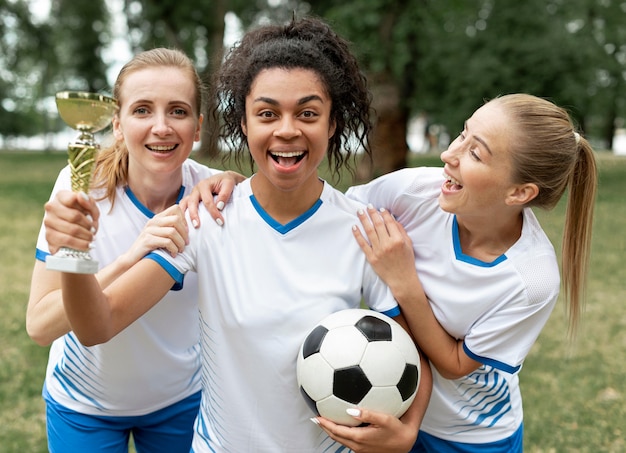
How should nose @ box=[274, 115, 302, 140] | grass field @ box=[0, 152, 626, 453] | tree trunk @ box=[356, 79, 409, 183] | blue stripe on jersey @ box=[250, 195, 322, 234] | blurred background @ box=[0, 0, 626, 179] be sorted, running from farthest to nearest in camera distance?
blurred background @ box=[0, 0, 626, 179]
tree trunk @ box=[356, 79, 409, 183]
grass field @ box=[0, 152, 626, 453]
blue stripe on jersey @ box=[250, 195, 322, 234]
nose @ box=[274, 115, 302, 140]

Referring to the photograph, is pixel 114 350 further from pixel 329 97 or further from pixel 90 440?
pixel 329 97

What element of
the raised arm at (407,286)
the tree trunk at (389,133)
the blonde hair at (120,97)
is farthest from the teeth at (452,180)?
the tree trunk at (389,133)

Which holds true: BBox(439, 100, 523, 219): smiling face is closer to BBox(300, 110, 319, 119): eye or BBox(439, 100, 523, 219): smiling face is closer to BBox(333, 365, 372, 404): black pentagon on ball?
BBox(300, 110, 319, 119): eye

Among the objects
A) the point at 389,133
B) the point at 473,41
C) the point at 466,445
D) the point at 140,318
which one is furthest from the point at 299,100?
the point at 473,41

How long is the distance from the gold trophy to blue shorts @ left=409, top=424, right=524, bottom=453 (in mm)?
1539

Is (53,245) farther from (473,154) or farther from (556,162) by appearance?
(556,162)

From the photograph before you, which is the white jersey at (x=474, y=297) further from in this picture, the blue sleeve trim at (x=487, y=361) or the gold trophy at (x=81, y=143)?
the gold trophy at (x=81, y=143)

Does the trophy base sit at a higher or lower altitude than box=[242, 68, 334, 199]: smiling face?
lower

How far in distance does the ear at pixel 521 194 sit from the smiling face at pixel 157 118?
1.14m

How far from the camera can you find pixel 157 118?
2.32 meters

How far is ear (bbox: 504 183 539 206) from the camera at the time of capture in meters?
2.23

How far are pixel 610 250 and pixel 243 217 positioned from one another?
8.81 meters

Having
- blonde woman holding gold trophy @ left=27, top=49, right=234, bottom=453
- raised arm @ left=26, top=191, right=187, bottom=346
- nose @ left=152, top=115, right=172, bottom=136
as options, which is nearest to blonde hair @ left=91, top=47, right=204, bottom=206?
blonde woman holding gold trophy @ left=27, top=49, right=234, bottom=453

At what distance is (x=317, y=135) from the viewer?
202 centimetres
